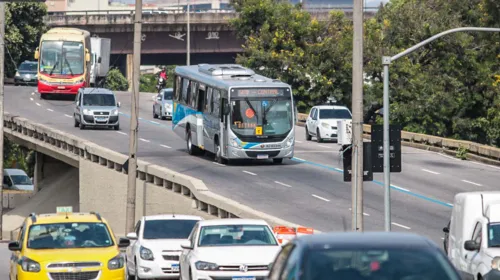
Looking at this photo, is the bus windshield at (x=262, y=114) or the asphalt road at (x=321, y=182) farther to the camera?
the bus windshield at (x=262, y=114)

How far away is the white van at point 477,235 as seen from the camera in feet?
53.9

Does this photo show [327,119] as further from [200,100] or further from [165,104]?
[165,104]

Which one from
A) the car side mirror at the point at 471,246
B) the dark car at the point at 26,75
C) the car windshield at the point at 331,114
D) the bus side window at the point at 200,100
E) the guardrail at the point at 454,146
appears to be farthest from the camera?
the dark car at the point at 26,75

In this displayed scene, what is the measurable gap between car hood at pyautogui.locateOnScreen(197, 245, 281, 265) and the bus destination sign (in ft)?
75.0

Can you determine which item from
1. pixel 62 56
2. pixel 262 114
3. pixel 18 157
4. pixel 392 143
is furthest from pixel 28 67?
pixel 392 143

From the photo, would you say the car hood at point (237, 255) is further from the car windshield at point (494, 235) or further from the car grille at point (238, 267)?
the car windshield at point (494, 235)

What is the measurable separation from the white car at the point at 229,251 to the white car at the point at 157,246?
7.88 feet

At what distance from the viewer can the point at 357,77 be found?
967 inches

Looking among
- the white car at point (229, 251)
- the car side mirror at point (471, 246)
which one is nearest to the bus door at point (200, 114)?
the white car at point (229, 251)

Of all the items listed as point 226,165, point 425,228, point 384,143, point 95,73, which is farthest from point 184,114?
point 95,73

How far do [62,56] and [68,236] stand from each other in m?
46.9

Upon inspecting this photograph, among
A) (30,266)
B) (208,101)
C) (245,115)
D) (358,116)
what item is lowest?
(30,266)

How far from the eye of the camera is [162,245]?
856 inches

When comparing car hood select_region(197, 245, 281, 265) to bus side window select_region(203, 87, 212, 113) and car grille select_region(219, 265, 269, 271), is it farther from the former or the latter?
bus side window select_region(203, 87, 212, 113)
